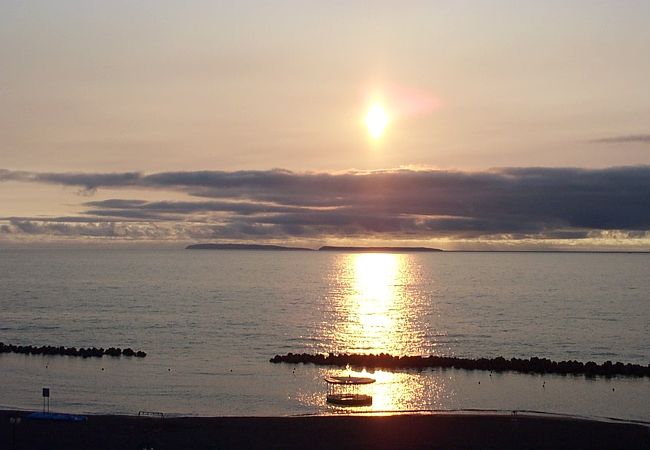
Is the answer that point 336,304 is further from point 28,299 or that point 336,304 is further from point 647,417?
point 647,417

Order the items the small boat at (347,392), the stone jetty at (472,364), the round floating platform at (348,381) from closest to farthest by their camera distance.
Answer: the small boat at (347,392) → the round floating platform at (348,381) → the stone jetty at (472,364)

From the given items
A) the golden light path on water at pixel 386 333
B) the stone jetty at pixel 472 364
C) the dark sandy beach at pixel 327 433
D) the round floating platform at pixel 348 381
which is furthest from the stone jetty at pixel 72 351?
the dark sandy beach at pixel 327 433

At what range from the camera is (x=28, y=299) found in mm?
121688

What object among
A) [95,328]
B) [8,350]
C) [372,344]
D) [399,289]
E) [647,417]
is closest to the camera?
[647,417]

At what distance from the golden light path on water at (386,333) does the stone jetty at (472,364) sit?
261 centimetres

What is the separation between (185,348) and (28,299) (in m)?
58.3

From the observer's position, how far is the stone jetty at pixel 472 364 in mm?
61062

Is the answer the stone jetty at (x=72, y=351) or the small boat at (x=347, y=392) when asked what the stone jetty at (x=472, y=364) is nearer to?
the small boat at (x=347, y=392)

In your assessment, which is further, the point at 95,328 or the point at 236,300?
the point at 236,300

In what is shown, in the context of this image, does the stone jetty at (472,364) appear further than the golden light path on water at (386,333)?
Yes

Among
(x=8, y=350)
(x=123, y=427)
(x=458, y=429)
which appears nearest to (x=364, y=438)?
(x=458, y=429)

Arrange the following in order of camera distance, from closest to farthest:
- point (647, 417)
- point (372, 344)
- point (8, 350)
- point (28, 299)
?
point (647, 417), point (8, 350), point (372, 344), point (28, 299)

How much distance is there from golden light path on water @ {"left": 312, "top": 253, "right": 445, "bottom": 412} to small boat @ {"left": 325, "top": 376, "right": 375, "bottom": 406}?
2.55ft

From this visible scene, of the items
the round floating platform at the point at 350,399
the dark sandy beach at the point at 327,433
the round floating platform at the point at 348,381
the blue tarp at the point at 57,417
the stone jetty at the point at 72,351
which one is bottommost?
the dark sandy beach at the point at 327,433
